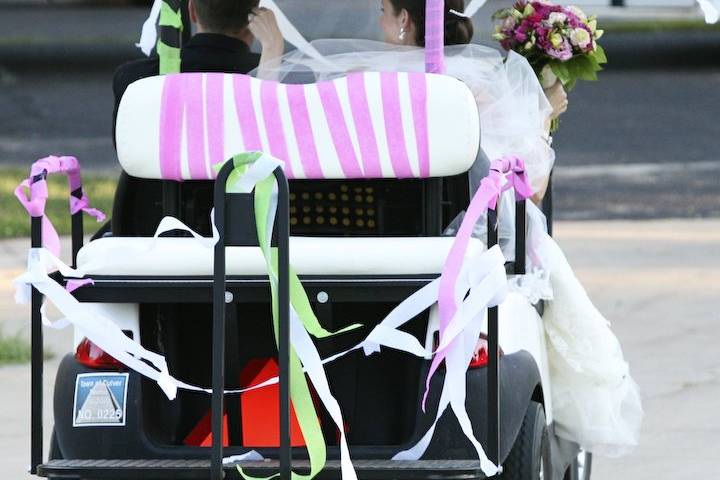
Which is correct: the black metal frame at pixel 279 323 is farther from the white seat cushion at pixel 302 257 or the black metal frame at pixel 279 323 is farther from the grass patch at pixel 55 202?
the grass patch at pixel 55 202

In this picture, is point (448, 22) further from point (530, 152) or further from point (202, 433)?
point (202, 433)

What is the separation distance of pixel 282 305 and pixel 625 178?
10047 mm

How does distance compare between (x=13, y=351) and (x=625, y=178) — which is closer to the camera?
(x=13, y=351)

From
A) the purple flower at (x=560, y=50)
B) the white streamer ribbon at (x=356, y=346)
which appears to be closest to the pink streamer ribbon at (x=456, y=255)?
the white streamer ribbon at (x=356, y=346)

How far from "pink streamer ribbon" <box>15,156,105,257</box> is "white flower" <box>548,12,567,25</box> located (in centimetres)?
147

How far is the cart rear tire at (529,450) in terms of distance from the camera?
3.97 metres

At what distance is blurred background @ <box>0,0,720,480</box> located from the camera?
19.6ft

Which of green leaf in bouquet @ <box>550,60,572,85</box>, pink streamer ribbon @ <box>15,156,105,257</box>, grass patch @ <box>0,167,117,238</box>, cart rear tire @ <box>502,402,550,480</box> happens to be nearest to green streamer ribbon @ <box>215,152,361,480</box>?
pink streamer ribbon @ <box>15,156,105,257</box>

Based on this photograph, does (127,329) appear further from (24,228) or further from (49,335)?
(24,228)

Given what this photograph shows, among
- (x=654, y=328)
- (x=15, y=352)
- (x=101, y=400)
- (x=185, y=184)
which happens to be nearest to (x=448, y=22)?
(x=185, y=184)

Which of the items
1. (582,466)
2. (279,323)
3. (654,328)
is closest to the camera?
(279,323)

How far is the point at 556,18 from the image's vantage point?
15.7ft

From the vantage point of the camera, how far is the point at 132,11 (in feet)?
115

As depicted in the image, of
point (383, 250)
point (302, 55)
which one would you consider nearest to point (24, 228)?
point (302, 55)
